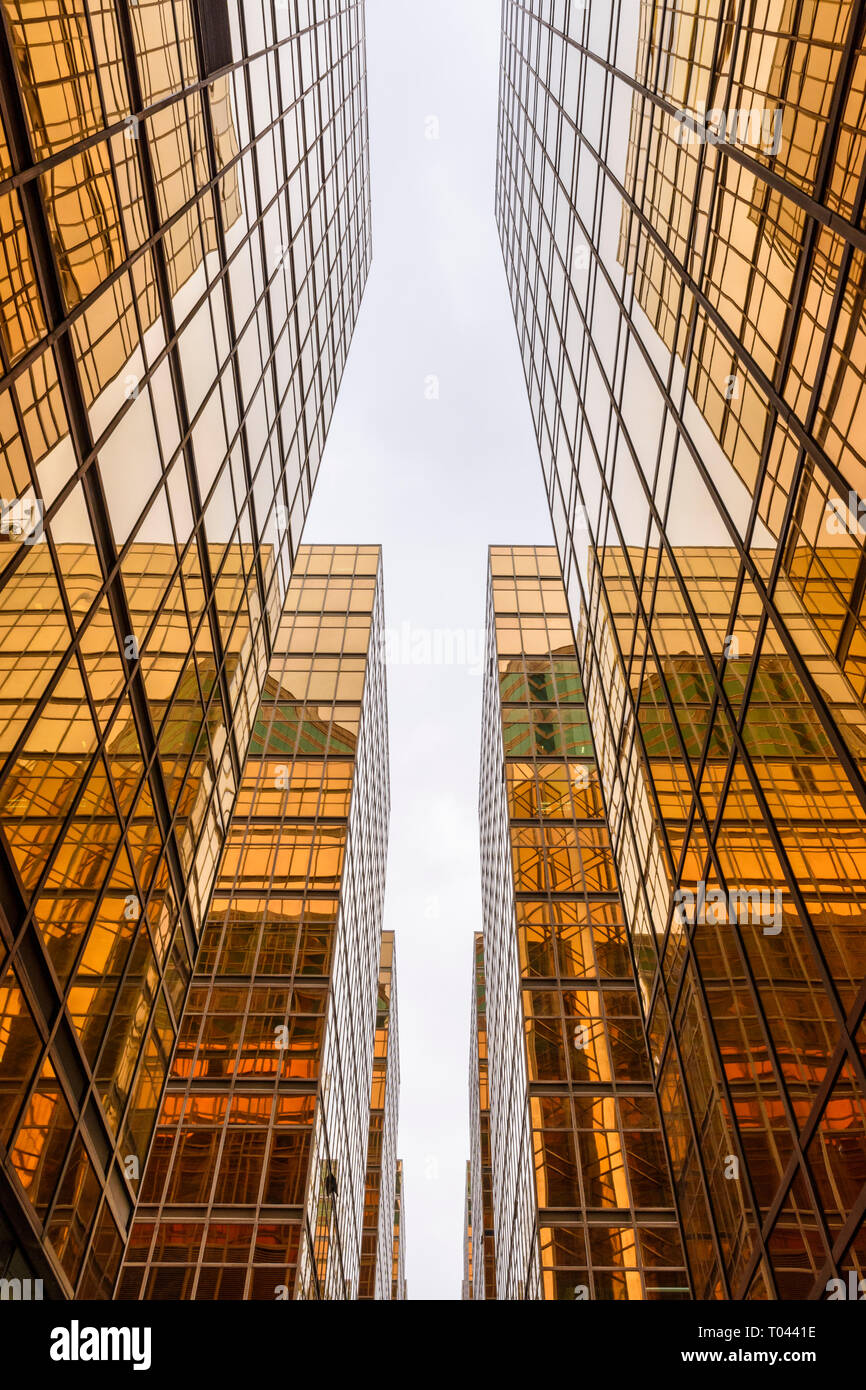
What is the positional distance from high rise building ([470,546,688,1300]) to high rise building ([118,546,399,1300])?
760cm

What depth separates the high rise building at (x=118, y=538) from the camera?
10.8 meters

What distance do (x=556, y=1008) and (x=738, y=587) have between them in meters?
29.5

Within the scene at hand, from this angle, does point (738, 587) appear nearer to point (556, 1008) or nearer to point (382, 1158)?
point (556, 1008)

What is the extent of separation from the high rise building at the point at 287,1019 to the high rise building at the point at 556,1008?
7.60m

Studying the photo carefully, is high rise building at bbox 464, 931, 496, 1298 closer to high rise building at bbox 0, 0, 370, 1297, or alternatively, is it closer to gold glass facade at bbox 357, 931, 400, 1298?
gold glass facade at bbox 357, 931, 400, 1298

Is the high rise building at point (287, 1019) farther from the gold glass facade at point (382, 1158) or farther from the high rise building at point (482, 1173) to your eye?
the high rise building at point (482, 1173)

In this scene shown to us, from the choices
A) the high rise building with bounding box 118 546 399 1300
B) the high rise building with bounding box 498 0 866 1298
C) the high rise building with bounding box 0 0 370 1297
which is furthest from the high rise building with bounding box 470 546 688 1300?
the high rise building with bounding box 0 0 370 1297

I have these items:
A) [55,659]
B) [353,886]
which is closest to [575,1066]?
[353,886]

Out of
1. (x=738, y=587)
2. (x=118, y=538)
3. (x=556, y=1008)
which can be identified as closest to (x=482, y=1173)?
(x=556, y=1008)

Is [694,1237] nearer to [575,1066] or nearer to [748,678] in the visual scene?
[748,678]

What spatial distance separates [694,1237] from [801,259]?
51.3ft

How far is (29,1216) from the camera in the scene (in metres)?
11.3

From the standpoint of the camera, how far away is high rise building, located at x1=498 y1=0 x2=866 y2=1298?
1014 centimetres

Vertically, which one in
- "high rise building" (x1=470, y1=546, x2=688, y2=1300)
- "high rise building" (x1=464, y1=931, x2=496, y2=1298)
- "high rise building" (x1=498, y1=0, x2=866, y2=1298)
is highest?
"high rise building" (x1=498, y1=0, x2=866, y2=1298)
